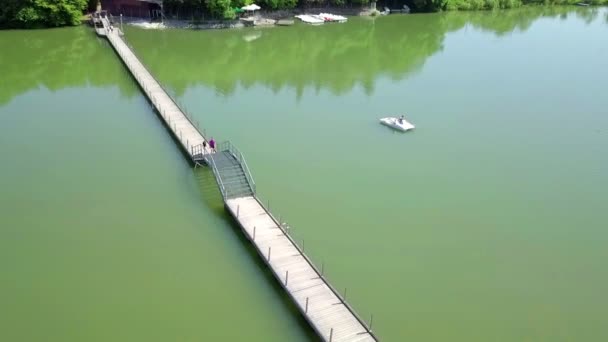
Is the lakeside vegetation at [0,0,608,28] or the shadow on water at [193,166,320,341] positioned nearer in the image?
the shadow on water at [193,166,320,341]

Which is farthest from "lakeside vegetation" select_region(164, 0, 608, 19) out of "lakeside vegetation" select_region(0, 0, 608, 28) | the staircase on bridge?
the staircase on bridge

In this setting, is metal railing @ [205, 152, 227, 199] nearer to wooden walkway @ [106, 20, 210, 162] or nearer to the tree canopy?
wooden walkway @ [106, 20, 210, 162]

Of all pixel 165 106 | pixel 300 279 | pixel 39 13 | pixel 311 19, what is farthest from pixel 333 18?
pixel 300 279

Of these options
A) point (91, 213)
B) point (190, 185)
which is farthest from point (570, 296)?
point (91, 213)

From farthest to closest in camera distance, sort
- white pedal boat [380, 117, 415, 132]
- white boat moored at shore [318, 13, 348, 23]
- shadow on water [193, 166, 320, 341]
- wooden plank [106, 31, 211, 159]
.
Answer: white boat moored at shore [318, 13, 348, 23] < white pedal boat [380, 117, 415, 132] < wooden plank [106, 31, 211, 159] < shadow on water [193, 166, 320, 341]

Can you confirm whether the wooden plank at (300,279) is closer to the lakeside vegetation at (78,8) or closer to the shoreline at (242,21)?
the shoreline at (242,21)

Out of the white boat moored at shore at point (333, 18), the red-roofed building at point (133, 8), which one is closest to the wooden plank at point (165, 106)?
the red-roofed building at point (133, 8)

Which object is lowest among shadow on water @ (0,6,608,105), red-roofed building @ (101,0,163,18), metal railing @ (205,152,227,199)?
metal railing @ (205,152,227,199)
